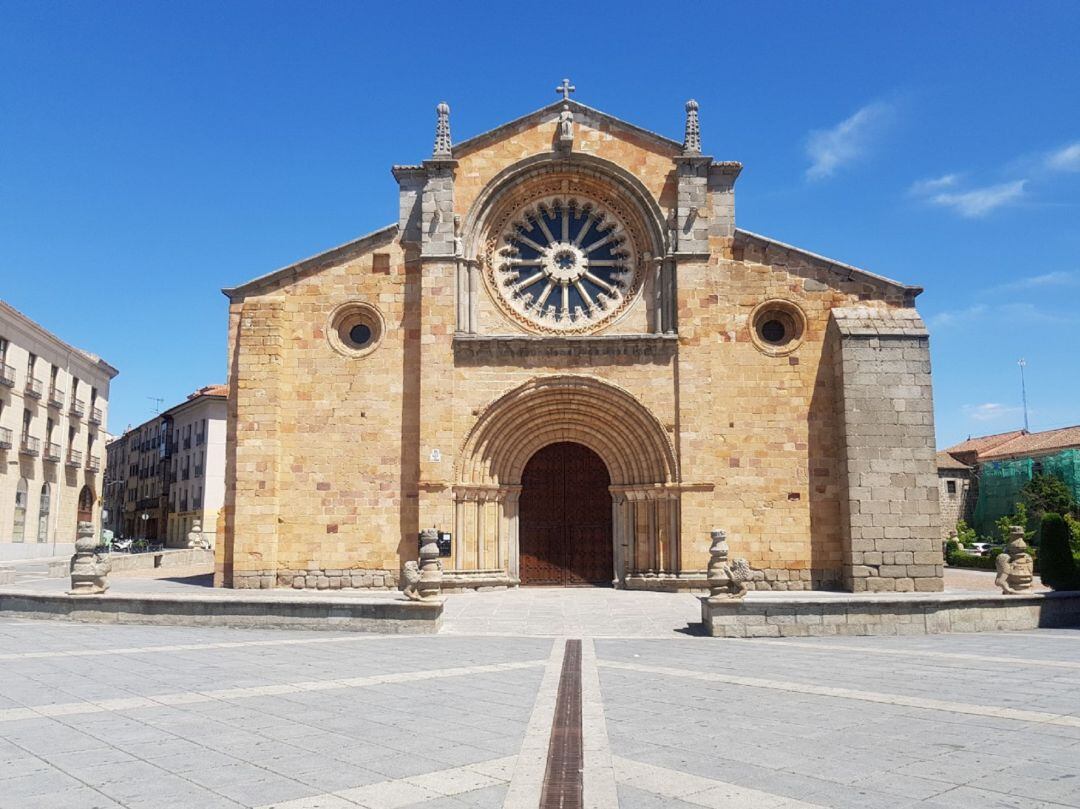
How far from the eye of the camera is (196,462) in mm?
44219

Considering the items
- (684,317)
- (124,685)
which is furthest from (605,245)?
(124,685)

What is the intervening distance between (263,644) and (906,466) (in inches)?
507

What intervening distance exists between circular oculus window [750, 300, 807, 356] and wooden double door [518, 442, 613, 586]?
4.54m

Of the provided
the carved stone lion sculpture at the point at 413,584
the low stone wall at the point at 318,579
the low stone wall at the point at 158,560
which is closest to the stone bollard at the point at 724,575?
the carved stone lion sculpture at the point at 413,584

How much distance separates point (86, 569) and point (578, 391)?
9.79 metres

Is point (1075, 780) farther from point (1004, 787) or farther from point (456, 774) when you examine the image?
point (456, 774)

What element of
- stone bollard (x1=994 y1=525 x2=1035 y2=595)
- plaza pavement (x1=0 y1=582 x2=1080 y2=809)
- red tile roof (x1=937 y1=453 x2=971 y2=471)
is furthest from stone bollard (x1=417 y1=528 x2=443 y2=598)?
red tile roof (x1=937 y1=453 x2=971 y2=471)

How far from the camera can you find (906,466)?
17.1 metres

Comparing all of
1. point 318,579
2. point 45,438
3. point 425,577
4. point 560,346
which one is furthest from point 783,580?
point 45,438

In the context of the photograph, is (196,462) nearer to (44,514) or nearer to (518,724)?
(44,514)

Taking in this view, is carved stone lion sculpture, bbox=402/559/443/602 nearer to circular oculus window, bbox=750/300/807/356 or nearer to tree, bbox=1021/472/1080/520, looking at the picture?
circular oculus window, bbox=750/300/807/356

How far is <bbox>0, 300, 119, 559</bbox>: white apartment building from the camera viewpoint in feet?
102

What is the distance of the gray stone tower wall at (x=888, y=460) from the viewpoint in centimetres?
1691

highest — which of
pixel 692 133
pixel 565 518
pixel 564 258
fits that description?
pixel 692 133
